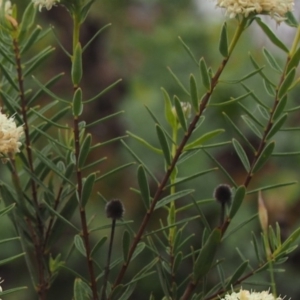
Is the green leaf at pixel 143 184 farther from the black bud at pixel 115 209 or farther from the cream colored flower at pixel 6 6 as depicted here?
the cream colored flower at pixel 6 6

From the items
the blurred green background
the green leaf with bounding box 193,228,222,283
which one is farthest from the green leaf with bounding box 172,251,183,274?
the blurred green background

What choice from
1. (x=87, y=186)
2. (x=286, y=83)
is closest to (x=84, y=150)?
(x=87, y=186)

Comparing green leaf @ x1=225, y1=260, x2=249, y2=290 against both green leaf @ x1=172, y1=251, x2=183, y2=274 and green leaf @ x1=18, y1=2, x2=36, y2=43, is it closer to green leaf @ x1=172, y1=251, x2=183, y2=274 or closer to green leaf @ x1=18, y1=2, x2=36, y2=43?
green leaf @ x1=172, y1=251, x2=183, y2=274

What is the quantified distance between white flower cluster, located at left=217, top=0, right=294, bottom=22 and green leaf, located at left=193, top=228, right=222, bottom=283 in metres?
0.12

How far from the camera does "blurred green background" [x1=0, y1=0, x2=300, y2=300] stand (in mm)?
1705

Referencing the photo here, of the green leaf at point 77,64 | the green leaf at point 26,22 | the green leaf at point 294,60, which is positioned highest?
the green leaf at point 26,22

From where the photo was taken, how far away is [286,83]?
445mm

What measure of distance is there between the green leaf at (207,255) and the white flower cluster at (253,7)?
123 mm

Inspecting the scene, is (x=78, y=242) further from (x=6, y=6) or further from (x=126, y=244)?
(x=6, y=6)

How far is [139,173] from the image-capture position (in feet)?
1.49

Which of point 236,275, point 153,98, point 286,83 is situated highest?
point 286,83

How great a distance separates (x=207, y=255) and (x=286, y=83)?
110 millimetres

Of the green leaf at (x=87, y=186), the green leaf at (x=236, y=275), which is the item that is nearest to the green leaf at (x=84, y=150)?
the green leaf at (x=87, y=186)

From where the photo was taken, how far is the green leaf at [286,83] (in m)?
0.44
